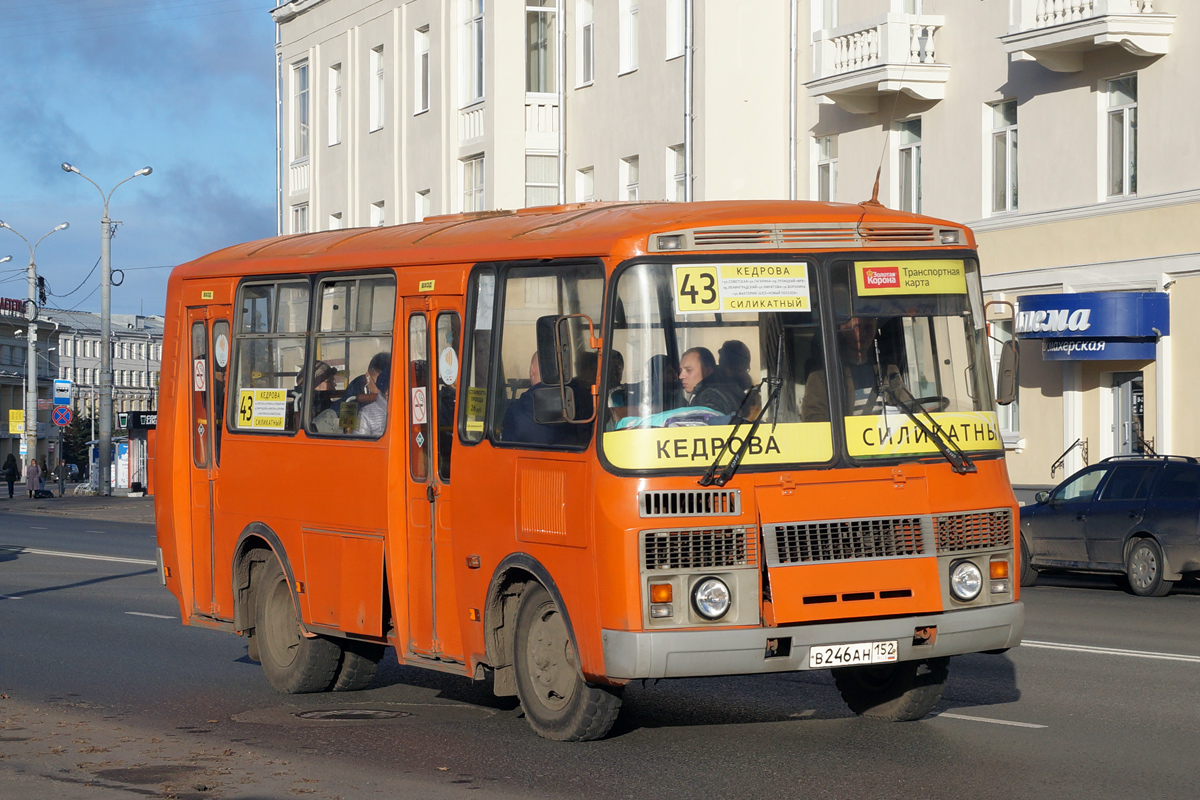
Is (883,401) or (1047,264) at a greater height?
(1047,264)

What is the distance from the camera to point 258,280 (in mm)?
11930

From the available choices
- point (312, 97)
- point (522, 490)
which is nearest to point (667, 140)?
point (312, 97)

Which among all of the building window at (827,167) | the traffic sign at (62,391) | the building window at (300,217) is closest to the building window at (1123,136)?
the building window at (827,167)

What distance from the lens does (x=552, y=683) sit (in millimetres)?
9078

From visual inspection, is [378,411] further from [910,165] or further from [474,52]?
[474,52]

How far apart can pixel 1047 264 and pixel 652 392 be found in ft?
A: 63.9

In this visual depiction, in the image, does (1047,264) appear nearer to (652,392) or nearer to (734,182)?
(734,182)

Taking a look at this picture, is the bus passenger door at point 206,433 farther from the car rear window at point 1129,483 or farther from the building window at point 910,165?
the building window at point 910,165

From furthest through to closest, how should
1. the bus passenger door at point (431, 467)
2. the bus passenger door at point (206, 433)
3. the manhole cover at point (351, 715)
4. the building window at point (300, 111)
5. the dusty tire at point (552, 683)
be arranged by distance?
1. the building window at point (300, 111)
2. the bus passenger door at point (206, 433)
3. the manhole cover at point (351, 715)
4. the bus passenger door at point (431, 467)
5. the dusty tire at point (552, 683)

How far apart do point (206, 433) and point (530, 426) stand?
404 cm

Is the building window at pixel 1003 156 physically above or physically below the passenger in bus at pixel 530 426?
above

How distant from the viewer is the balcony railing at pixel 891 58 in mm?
28422

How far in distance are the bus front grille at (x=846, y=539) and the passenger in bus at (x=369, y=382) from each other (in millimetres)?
3072

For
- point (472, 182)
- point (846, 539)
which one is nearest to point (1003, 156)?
point (472, 182)
